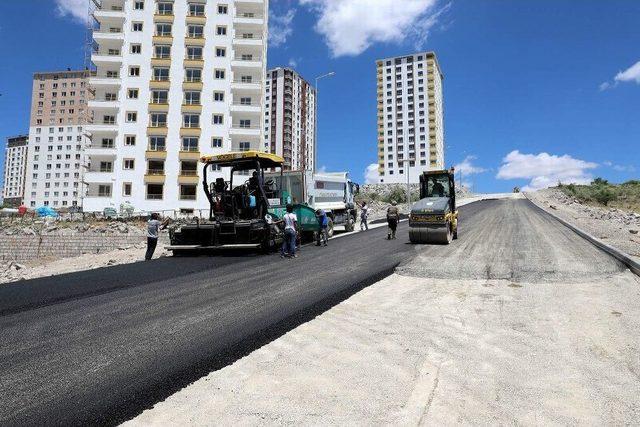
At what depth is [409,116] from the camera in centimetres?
10531

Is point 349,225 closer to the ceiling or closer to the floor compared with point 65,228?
closer to the ceiling

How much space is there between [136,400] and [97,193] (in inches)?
1658

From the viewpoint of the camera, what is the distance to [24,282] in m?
9.00

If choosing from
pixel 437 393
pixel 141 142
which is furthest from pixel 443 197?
pixel 141 142

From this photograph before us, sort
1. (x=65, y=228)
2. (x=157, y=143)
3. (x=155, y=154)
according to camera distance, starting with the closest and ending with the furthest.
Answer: (x=65, y=228) < (x=155, y=154) < (x=157, y=143)

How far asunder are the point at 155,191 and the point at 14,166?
506 ft

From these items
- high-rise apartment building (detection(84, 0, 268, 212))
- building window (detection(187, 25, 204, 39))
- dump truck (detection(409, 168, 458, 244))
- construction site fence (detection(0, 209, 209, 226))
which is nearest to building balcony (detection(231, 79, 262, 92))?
high-rise apartment building (detection(84, 0, 268, 212))

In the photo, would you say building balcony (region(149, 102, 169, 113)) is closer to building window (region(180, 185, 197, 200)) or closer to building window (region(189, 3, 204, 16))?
building window (region(180, 185, 197, 200))

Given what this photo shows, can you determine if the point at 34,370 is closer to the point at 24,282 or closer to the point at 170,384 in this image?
the point at 170,384

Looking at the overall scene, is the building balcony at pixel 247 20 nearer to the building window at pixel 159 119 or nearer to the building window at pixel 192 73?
the building window at pixel 192 73

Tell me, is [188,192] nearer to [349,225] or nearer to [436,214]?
[349,225]

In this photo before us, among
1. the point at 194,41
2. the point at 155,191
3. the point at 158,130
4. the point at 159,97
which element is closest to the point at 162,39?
the point at 194,41

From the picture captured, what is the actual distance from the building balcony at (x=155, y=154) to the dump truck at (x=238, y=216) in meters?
29.3

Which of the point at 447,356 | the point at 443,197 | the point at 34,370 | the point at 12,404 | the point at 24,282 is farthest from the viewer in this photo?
the point at 443,197
